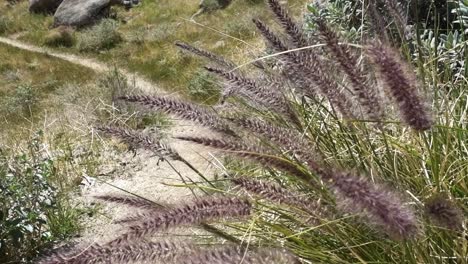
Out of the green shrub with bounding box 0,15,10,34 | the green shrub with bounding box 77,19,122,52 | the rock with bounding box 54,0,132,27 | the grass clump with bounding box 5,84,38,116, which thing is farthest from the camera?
the green shrub with bounding box 0,15,10,34

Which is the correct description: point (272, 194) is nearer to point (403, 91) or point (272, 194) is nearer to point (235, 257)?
point (235, 257)

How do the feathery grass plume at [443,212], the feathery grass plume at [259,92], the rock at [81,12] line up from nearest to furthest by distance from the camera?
the feathery grass plume at [443,212], the feathery grass plume at [259,92], the rock at [81,12]

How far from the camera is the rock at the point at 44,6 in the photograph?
22.7 m

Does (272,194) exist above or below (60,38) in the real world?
above

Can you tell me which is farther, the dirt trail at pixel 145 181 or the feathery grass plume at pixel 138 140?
the dirt trail at pixel 145 181

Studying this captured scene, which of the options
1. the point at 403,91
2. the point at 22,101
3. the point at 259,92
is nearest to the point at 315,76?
the point at 259,92

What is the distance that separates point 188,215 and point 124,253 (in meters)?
0.19

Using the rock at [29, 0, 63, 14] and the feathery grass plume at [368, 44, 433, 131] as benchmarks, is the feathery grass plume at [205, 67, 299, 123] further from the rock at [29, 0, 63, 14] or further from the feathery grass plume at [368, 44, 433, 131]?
the rock at [29, 0, 63, 14]

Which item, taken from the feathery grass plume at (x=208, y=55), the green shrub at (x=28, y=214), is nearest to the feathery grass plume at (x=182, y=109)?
the feathery grass plume at (x=208, y=55)

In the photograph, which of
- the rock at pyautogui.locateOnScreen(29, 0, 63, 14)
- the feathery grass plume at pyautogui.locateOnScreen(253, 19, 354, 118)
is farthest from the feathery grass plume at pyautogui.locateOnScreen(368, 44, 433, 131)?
the rock at pyautogui.locateOnScreen(29, 0, 63, 14)

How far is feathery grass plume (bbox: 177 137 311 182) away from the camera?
185cm

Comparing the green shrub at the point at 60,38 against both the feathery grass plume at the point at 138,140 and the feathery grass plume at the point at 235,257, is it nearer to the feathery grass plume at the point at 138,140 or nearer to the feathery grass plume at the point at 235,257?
the feathery grass plume at the point at 138,140

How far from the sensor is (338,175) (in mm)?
1449

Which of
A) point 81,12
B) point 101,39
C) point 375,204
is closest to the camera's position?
point 375,204
